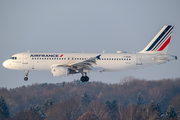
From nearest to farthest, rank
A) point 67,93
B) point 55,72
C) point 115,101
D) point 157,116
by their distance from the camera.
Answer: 1. point 55,72
2. point 157,116
3. point 115,101
4. point 67,93

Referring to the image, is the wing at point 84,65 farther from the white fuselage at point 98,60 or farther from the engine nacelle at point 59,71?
the engine nacelle at point 59,71

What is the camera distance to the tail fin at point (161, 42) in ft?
259

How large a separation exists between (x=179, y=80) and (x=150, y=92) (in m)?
10.8

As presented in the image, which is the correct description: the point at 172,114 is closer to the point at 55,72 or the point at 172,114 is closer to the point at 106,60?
the point at 106,60

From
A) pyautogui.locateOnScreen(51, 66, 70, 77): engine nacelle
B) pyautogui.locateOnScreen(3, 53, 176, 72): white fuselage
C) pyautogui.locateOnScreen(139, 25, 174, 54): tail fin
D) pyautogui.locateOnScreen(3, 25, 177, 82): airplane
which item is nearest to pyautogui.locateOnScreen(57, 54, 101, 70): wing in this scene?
pyautogui.locateOnScreen(3, 25, 177, 82): airplane

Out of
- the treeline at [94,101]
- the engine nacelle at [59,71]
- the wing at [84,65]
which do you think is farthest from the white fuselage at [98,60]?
the treeline at [94,101]

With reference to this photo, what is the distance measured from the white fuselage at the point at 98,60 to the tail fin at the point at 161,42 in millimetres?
2215

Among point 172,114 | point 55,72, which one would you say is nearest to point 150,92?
point 172,114

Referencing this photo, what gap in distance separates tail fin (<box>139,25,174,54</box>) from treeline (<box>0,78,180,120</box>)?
19.3 m

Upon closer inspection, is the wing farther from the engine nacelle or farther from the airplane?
the engine nacelle

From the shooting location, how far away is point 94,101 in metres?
110

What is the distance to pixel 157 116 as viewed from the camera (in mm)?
93250

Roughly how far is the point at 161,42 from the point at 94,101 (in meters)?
35.5

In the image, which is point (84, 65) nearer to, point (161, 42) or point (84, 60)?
point (84, 60)
